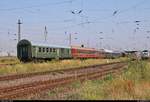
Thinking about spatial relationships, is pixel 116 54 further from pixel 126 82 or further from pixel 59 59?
pixel 126 82

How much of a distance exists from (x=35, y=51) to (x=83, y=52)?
2285 centimetres

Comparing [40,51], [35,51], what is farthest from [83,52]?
[35,51]

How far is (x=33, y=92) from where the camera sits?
56.4ft

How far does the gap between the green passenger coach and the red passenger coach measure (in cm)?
871

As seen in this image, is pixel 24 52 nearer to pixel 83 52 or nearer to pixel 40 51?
pixel 40 51

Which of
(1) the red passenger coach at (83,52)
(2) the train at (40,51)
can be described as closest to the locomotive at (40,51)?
(2) the train at (40,51)

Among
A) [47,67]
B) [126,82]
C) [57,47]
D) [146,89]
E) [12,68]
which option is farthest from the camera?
[57,47]

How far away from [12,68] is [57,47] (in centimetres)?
1760

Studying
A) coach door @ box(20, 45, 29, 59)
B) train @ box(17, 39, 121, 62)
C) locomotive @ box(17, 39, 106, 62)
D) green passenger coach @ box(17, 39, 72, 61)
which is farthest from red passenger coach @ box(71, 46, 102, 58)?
coach door @ box(20, 45, 29, 59)

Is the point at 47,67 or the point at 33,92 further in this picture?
the point at 47,67

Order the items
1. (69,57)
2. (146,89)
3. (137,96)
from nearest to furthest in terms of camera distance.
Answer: (137,96), (146,89), (69,57)

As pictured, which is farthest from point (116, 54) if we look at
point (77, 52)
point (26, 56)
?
point (26, 56)

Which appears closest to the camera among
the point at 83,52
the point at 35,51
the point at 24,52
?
the point at 35,51

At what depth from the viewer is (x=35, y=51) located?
45469mm
